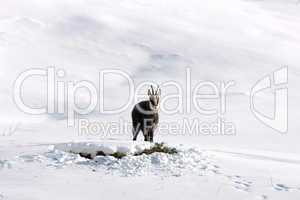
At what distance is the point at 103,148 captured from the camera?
1239cm

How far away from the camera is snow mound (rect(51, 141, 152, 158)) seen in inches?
486

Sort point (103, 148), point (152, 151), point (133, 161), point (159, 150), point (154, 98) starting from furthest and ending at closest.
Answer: point (154, 98) < point (159, 150) < point (152, 151) < point (103, 148) < point (133, 161)

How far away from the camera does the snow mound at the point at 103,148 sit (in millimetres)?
12348

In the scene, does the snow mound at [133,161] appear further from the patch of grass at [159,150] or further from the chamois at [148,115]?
the chamois at [148,115]

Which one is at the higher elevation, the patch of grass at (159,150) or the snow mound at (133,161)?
the patch of grass at (159,150)

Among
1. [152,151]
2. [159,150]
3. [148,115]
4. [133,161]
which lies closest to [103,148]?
[133,161]

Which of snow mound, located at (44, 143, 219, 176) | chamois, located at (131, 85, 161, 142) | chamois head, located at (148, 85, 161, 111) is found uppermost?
chamois head, located at (148, 85, 161, 111)

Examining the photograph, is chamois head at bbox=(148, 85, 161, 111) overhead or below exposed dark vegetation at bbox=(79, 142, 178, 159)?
overhead

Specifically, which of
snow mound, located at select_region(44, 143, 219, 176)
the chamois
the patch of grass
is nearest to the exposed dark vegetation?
the patch of grass

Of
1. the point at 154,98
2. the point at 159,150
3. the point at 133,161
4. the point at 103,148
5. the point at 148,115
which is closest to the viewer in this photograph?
the point at 133,161

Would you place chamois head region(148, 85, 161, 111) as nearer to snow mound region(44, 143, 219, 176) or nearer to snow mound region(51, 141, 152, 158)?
snow mound region(51, 141, 152, 158)

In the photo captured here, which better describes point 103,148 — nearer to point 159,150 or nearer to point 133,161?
point 133,161

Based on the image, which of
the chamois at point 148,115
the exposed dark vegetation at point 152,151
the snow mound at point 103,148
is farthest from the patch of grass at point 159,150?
the chamois at point 148,115

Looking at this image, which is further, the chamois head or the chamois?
the chamois
